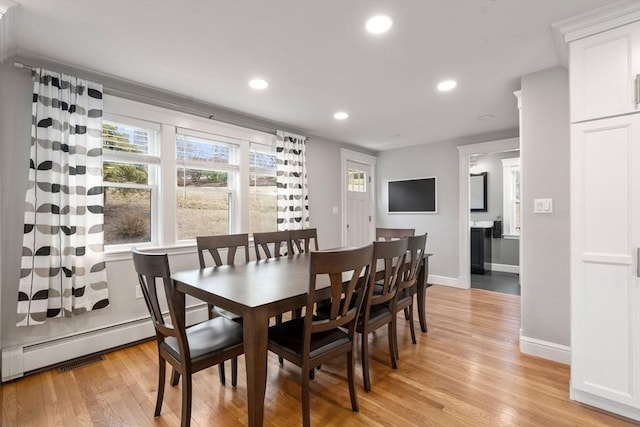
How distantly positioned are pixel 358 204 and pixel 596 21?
3.90m

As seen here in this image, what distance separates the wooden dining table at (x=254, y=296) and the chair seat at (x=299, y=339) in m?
0.28

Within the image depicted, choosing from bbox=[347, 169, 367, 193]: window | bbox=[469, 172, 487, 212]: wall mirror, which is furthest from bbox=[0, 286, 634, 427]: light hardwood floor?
bbox=[469, 172, 487, 212]: wall mirror

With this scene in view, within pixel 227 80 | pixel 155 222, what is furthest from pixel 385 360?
pixel 227 80

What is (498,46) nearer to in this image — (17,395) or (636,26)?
(636,26)

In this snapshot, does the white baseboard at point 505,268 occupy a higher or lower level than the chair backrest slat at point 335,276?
lower

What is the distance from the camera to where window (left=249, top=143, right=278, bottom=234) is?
12.4 feet

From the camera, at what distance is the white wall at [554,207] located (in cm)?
232

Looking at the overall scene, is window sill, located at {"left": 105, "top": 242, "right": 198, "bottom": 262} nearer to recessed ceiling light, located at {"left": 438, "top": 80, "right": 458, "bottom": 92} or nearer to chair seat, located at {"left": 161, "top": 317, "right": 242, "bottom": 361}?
chair seat, located at {"left": 161, "top": 317, "right": 242, "bottom": 361}

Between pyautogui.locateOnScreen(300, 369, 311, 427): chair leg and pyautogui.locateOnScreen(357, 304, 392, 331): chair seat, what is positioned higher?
pyautogui.locateOnScreen(357, 304, 392, 331): chair seat

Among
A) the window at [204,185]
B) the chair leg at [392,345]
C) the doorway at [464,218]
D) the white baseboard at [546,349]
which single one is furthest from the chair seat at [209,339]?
the doorway at [464,218]

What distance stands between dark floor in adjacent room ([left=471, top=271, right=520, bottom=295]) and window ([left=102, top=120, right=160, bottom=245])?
15.8 ft

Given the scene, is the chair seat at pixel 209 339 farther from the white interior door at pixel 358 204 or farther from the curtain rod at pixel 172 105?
the white interior door at pixel 358 204

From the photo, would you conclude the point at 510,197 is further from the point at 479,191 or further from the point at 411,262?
the point at 411,262

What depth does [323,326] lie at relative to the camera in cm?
160
